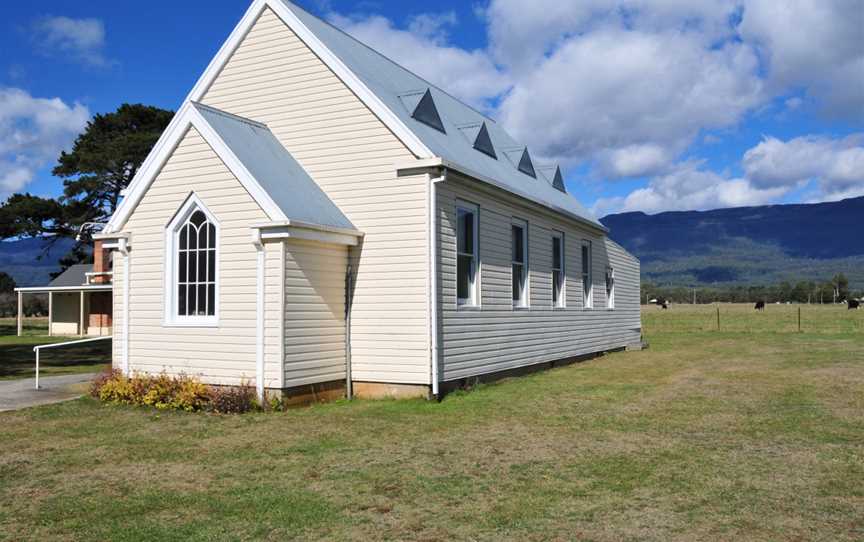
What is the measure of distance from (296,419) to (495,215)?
6.66 m

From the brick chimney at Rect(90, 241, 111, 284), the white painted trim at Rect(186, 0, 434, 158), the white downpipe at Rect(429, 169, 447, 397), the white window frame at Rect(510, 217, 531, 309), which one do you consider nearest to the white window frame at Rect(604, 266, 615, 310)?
the white window frame at Rect(510, 217, 531, 309)

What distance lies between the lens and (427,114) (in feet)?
49.8

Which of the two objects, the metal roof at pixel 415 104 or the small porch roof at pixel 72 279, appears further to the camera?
the small porch roof at pixel 72 279

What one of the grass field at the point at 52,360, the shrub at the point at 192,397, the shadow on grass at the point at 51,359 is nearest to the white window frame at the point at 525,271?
the shrub at the point at 192,397

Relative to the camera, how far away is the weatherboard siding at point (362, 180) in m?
12.9

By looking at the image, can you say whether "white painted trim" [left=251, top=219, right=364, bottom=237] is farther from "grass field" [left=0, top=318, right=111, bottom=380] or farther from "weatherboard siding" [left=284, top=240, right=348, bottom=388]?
"grass field" [left=0, top=318, right=111, bottom=380]

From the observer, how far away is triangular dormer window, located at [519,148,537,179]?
20.0 m

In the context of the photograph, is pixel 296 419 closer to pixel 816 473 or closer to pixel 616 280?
pixel 816 473

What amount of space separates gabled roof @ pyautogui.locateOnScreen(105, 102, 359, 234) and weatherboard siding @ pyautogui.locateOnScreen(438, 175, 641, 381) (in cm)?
Result: 220

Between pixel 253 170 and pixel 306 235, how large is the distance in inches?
57.7

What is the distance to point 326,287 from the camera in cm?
1287

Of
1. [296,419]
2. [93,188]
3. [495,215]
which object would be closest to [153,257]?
[296,419]

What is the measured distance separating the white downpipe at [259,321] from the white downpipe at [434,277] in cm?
288

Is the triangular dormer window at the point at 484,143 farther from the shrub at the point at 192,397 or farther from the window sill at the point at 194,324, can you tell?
the shrub at the point at 192,397
